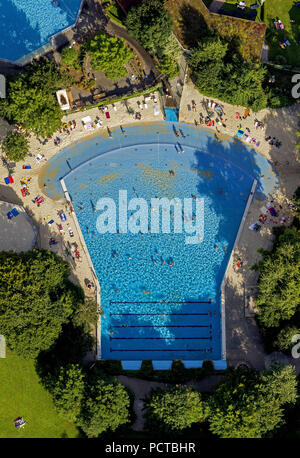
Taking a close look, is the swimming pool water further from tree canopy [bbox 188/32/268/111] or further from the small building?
tree canopy [bbox 188/32/268/111]

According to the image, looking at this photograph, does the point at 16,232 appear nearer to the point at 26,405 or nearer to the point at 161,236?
the point at 161,236

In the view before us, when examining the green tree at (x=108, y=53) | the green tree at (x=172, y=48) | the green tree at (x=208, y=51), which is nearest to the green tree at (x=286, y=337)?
the green tree at (x=208, y=51)

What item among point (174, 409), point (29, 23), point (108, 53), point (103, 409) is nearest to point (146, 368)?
point (174, 409)

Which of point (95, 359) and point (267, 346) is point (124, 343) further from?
point (267, 346)

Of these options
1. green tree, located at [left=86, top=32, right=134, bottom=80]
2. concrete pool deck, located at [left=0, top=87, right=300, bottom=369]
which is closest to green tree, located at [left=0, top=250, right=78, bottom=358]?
concrete pool deck, located at [left=0, top=87, right=300, bottom=369]

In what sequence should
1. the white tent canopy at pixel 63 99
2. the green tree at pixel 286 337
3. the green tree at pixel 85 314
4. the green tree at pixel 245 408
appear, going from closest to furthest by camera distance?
the green tree at pixel 245 408 → the green tree at pixel 85 314 → the green tree at pixel 286 337 → the white tent canopy at pixel 63 99

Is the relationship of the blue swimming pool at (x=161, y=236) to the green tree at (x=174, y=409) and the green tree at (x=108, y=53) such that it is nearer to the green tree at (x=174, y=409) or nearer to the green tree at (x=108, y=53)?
the green tree at (x=174, y=409)
